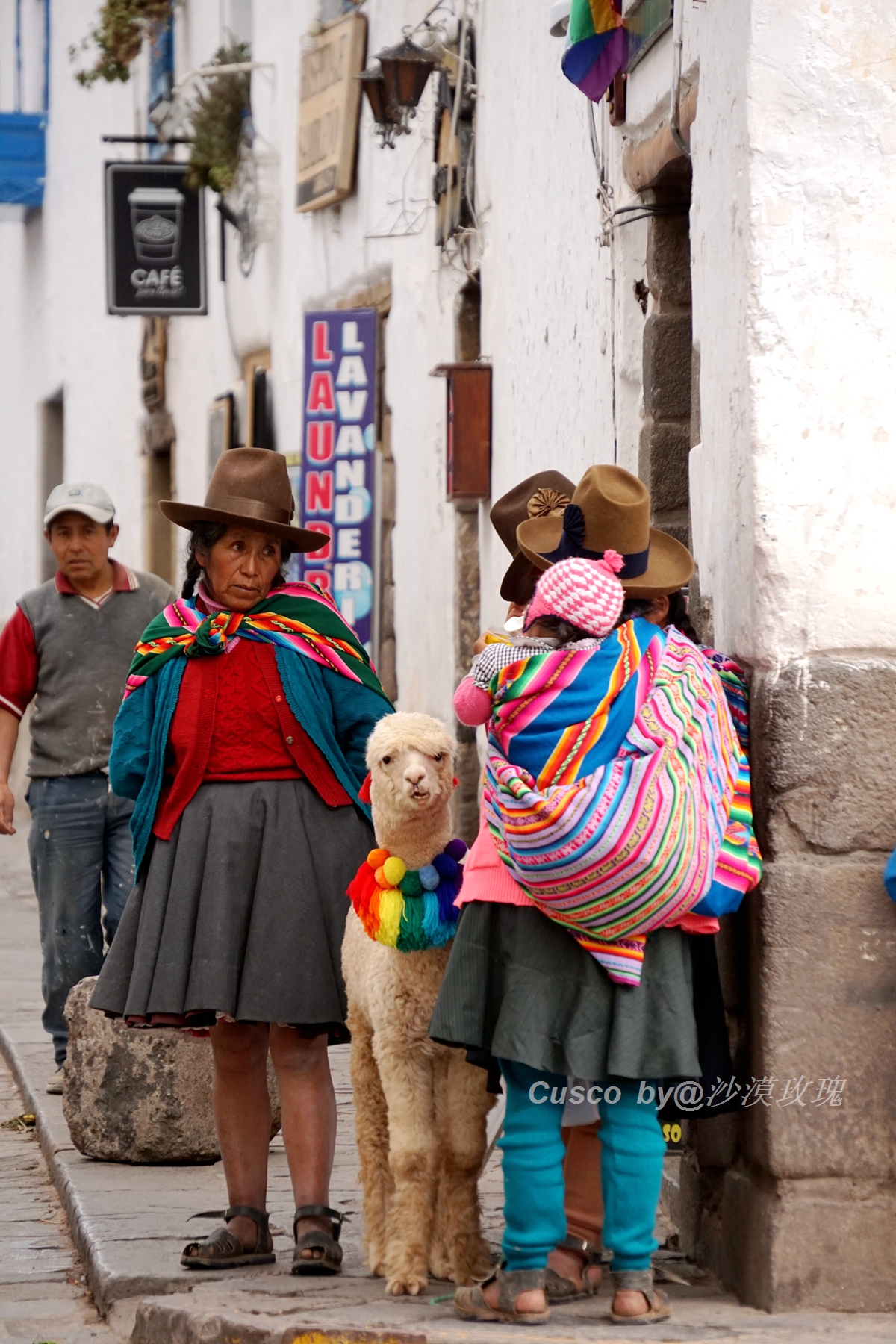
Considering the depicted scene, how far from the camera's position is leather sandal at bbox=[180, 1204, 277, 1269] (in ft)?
13.9

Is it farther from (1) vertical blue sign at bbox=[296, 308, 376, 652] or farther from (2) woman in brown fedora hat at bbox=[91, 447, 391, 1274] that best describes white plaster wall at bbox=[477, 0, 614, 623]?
(2) woman in brown fedora hat at bbox=[91, 447, 391, 1274]

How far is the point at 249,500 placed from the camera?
4.35m

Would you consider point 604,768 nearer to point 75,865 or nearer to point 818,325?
point 818,325

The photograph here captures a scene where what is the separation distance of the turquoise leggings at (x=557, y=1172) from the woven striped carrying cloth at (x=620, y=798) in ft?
0.89

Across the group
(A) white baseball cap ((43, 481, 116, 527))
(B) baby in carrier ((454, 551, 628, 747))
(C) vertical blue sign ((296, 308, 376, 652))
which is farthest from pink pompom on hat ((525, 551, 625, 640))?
(C) vertical blue sign ((296, 308, 376, 652))

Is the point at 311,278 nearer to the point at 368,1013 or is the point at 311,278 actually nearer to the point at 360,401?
the point at 360,401

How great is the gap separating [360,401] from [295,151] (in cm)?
224

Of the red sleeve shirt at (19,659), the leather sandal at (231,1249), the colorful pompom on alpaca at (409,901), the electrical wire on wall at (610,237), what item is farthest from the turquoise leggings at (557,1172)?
the red sleeve shirt at (19,659)

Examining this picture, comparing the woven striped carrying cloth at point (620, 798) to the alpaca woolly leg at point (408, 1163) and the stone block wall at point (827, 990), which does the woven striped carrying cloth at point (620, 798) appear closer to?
the stone block wall at point (827, 990)

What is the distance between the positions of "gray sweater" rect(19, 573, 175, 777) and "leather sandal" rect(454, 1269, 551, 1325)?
10.0 feet

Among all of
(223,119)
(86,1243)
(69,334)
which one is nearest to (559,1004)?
(86,1243)

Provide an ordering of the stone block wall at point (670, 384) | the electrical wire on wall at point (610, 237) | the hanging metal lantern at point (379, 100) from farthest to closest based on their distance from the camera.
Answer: the hanging metal lantern at point (379, 100)
the electrical wire on wall at point (610, 237)
the stone block wall at point (670, 384)

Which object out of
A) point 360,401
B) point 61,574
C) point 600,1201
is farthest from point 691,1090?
point 360,401

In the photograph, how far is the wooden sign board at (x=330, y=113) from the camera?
1032 cm
